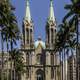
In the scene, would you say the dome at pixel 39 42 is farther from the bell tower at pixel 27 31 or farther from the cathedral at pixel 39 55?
the bell tower at pixel 27 31

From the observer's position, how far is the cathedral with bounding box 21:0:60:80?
596ft

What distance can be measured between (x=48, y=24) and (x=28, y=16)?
6.97 metres

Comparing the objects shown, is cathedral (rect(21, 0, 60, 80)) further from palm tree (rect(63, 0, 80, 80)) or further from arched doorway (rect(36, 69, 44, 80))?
palm tree (rect(63, 0, 80, 80))

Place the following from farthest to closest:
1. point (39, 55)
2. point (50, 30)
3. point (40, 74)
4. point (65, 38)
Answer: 1. point (39, 55)
2. point (40, 74)
3. point (50, 30)
4. point (65, 38)

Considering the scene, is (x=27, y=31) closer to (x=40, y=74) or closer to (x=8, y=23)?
(x=40, y=74)

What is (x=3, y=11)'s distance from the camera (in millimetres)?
97812

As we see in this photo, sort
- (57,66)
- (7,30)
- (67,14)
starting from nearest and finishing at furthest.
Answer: (67,14), (7,30), (57,66)

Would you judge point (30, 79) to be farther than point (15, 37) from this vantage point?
Yes

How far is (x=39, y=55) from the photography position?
609ft

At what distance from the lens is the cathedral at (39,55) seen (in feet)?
596

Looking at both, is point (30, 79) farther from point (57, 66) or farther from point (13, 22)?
point (13, 22)

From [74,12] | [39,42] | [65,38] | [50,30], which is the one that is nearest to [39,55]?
[39,42]

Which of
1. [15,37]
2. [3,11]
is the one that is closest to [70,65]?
[15,37]

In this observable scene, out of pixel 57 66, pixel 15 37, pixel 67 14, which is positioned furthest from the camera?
pixel 57 66
